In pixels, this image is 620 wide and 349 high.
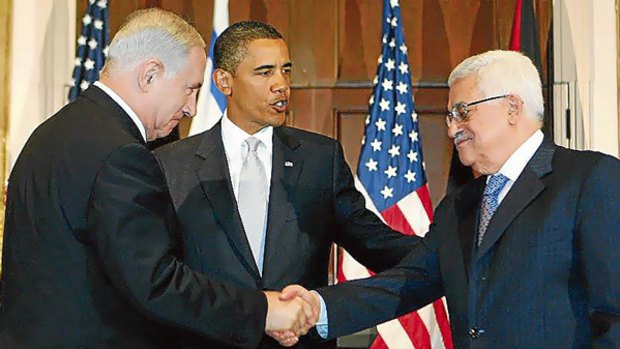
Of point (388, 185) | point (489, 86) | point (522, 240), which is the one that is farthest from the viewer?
point (388, 185)

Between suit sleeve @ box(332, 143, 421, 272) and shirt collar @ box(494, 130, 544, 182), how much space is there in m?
0.84

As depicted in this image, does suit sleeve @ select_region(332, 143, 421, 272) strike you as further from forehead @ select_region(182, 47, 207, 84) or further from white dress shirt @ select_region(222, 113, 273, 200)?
forehead @ select_region(182, 47, 207, 84)

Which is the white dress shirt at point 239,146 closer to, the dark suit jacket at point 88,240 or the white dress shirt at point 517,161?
the dark suit jacket at point 88,240

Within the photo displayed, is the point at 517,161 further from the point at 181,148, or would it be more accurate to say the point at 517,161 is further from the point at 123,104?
the point at 181,148

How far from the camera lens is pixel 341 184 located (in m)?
3.48

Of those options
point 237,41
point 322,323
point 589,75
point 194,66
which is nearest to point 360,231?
point 322,323

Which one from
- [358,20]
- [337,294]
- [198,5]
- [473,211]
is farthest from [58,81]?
[473,211]

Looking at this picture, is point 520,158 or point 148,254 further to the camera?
point 520,158

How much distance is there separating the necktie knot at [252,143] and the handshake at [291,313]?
1.78ft

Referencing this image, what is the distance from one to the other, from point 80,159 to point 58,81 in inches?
90.0

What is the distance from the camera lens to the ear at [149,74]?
266 centimetres

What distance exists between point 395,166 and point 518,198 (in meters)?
1.87

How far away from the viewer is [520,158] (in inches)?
108

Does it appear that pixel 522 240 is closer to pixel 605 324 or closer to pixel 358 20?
pixel 605 324
